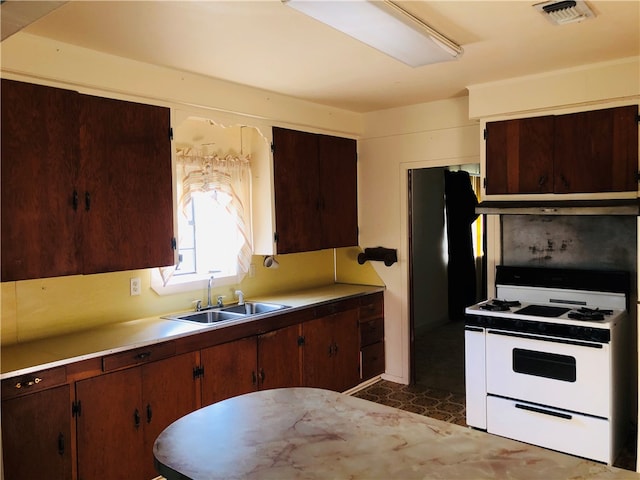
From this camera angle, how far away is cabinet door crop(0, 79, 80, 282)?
8.01 feet

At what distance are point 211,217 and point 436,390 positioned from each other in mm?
2415

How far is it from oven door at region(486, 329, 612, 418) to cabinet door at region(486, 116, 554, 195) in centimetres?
107

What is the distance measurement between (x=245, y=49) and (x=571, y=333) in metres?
2.53

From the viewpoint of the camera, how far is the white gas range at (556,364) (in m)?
3.02

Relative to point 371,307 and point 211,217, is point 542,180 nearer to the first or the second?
point 371,307

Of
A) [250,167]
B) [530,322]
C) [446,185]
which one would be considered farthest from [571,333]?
[446,185]

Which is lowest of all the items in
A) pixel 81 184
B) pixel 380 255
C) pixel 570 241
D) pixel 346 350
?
pixel 346 350

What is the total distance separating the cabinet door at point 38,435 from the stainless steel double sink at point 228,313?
3.40ft

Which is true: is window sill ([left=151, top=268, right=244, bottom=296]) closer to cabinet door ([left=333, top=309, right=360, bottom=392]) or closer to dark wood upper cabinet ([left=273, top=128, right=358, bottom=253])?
dark wood upper cabinet ([left=273, top=128, right=358, bottom=253])

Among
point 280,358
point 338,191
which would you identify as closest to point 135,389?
point 280,358

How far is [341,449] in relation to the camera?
1483 millimetres

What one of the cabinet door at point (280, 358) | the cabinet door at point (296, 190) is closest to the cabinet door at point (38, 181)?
the cabinet door at point (280, 358)

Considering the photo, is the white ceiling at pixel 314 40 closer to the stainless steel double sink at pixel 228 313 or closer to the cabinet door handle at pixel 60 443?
the stainless steel double sink at pixel 228 313

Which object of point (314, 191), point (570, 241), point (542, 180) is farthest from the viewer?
point (314, 191)
